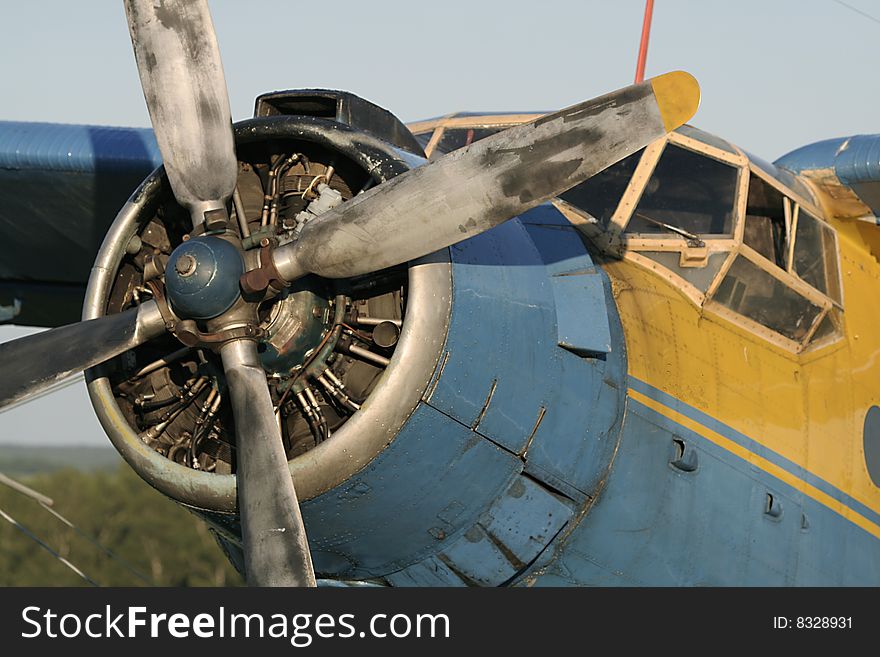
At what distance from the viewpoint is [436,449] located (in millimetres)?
5898

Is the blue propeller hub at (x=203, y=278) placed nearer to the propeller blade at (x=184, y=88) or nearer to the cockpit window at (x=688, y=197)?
the propeller blade at (x=184, y=88)

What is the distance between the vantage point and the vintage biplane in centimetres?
579

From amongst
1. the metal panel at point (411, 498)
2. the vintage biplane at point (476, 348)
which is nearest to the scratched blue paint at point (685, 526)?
the vintage biplane at point (476, 348)

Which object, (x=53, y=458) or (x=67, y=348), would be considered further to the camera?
(x=53, y=458)

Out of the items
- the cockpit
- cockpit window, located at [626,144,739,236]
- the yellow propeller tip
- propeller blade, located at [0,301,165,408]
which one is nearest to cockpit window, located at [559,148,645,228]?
the cockpit

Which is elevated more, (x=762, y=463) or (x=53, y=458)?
(x=53, y=458)

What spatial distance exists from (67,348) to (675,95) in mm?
2950

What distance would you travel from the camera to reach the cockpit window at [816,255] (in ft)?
26.3

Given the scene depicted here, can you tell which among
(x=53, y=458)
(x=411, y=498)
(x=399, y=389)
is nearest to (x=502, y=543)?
(x=411, y=498)

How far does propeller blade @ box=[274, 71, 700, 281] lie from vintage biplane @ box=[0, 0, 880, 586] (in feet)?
0.04

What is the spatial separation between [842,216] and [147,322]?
180 inches

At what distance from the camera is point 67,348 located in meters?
6.23

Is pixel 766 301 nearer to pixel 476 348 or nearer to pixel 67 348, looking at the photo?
pixel 476 348

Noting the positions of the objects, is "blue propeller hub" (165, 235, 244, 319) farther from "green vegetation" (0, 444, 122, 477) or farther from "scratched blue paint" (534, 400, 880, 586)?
"green vegetation" (0, 444, 122, 477)
